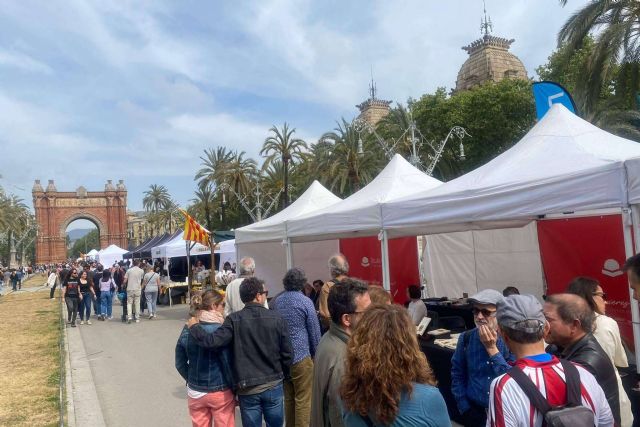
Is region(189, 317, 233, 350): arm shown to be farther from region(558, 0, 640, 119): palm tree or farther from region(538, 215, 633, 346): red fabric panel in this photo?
region(558, 0, 640, 119): palm tree

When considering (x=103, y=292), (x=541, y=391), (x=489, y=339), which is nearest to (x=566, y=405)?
(x=541, y=391)

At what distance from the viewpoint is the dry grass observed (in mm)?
6961

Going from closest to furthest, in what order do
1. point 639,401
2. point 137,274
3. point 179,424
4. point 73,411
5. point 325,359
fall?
1. point 325,359
2. point 639,401
3. point 179,424
4. point 73,411
5. point 137,274

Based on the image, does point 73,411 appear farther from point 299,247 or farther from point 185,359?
point 299,247

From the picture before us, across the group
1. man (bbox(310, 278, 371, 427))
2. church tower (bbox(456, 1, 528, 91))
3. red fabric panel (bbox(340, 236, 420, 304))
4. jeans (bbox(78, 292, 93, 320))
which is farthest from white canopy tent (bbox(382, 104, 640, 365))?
church tower (bbox(456, 1, 528, 91))

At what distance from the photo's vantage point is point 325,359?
2.97 meters

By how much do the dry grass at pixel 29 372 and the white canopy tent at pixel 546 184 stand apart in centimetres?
549

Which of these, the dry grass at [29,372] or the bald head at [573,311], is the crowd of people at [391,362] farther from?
the dry grass at [29,372]

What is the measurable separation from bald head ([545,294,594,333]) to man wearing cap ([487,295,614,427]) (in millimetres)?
675

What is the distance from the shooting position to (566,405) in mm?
2051

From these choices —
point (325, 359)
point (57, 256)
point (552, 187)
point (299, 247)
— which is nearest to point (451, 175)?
point (299, 247)

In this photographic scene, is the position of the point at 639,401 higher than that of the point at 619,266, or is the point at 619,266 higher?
the point at 619,266

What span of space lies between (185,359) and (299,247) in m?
10.3

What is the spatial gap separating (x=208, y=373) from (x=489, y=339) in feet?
7.40
